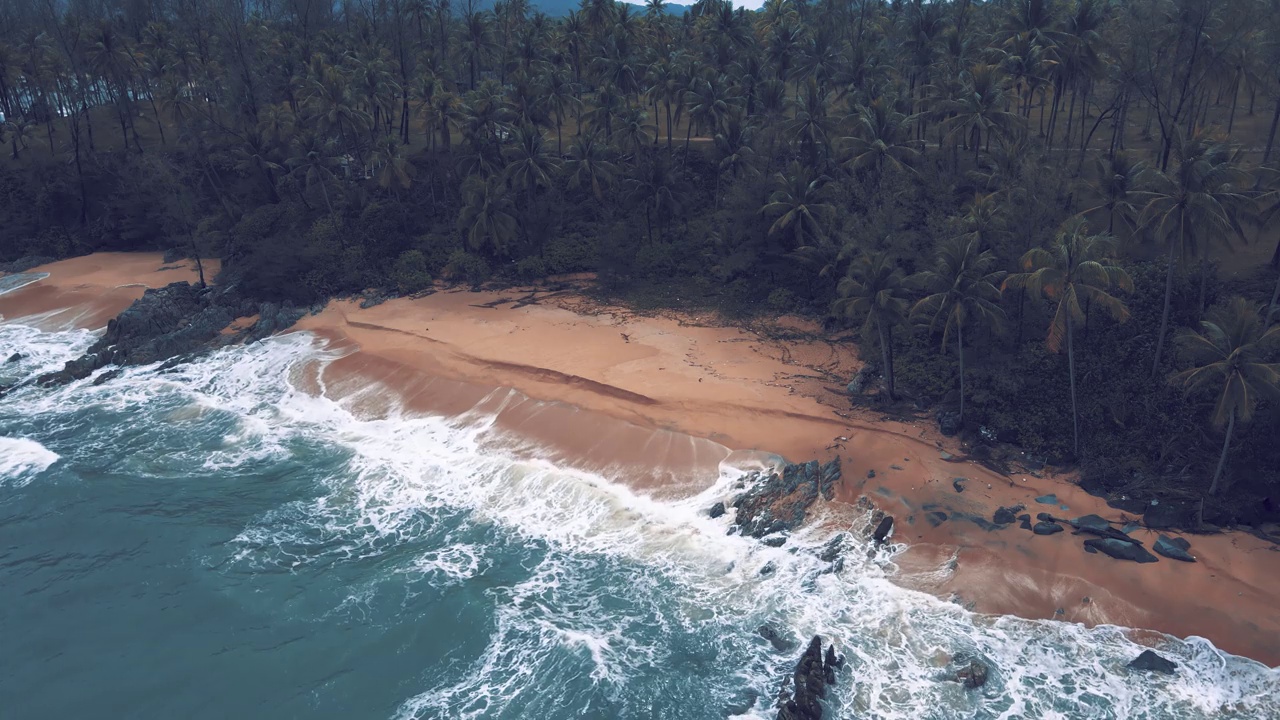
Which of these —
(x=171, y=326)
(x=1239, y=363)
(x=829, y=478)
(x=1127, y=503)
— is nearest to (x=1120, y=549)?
(x=1127, y=503)

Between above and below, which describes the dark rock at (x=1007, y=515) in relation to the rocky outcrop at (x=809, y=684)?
above

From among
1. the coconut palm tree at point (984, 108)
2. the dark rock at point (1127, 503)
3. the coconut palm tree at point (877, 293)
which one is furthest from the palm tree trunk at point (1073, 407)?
the coconut palm tree at point (984, 108)

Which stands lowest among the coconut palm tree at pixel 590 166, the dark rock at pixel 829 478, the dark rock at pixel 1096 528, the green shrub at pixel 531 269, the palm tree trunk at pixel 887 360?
the dark rock at pixel 1096 528

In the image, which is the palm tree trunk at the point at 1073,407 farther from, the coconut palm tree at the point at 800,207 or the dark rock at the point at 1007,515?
the coconut palm tree at the point at 800,207

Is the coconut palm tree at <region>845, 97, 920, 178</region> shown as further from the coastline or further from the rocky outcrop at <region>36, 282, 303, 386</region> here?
the rocky outcrop at <region>36, 282, 303, 386</region>

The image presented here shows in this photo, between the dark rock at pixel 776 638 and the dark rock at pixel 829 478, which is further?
the dark rock at pixel 829 478

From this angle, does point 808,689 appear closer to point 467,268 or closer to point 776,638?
point 776,638

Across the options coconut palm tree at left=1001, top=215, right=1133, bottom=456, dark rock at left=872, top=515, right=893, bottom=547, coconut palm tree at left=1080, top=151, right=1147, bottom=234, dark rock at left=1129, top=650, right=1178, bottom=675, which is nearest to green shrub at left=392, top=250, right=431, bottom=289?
dark rock at left=872, top=515, right=893, bottom=547

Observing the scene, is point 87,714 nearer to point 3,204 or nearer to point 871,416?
point 871,416
